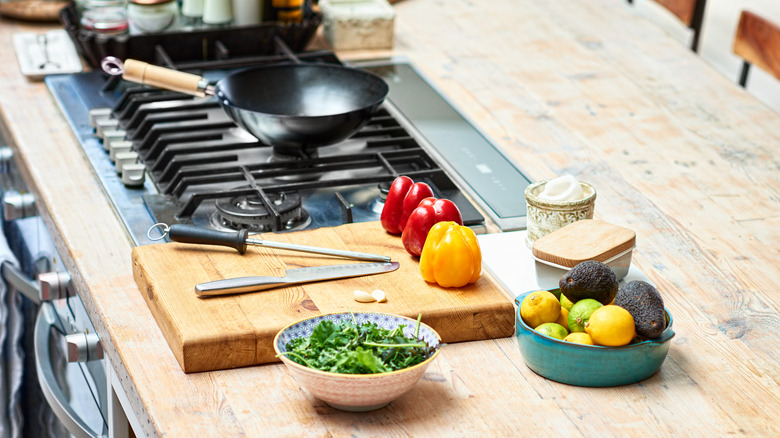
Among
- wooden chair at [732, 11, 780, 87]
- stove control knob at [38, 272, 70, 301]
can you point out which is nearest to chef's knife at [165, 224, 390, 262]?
stove control knob at [38, 272, 70, 301]

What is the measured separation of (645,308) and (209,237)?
585 millimetres

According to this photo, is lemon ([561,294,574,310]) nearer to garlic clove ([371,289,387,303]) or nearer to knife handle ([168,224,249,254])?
garlic clove ([371,289,387,303])

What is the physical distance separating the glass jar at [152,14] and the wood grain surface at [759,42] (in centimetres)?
139

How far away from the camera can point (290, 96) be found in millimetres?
1811

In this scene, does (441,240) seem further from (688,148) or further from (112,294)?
(688,148)

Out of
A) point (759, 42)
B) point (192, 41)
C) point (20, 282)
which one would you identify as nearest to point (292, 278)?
point (20, 282)

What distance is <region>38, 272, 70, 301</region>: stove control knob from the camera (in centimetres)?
153

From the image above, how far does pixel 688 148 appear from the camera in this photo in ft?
6.05

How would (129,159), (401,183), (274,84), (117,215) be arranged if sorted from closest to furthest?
(401,183) → (117,215) → (129,159) → (274,84)

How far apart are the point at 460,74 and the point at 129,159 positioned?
869 millimetres

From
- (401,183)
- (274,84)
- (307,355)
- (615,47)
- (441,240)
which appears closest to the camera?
(307,355)

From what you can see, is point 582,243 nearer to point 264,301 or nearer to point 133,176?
point 264,301

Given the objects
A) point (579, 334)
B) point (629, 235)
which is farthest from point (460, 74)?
point (579, 334)

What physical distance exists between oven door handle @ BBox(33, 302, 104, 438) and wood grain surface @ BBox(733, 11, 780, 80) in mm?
1704
